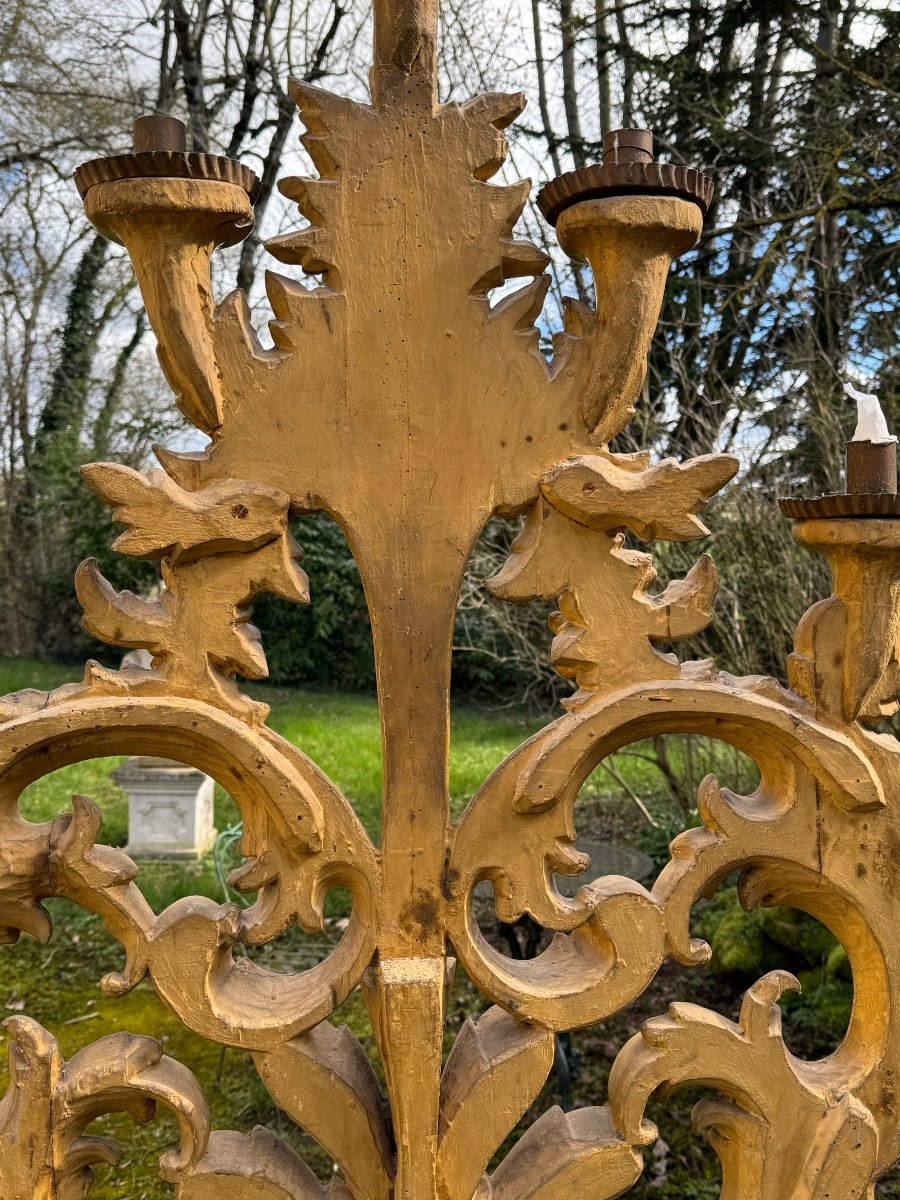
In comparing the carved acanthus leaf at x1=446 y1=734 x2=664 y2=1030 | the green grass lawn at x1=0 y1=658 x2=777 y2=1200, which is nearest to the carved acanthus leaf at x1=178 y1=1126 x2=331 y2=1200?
the carved acanthus leaf at x1=446 y1=734 x2=664 y2=1030

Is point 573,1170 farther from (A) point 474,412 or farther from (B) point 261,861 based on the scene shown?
(A) point 474,412

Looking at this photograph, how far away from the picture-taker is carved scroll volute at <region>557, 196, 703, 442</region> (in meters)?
1.03

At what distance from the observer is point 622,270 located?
3.52ft

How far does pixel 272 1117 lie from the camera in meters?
3.08

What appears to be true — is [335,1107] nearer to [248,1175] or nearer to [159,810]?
[248,1175]

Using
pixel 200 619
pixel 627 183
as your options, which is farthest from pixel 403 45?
pixel 200 619

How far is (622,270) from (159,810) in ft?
16.3

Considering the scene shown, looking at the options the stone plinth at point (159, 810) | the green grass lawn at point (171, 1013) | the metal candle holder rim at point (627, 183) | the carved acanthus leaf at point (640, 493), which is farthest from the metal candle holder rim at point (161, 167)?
the stone plinth at point (159, 810)

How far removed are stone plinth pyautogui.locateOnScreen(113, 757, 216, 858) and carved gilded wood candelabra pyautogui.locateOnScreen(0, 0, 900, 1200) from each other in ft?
14.3

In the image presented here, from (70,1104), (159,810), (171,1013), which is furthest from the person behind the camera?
(159,810)

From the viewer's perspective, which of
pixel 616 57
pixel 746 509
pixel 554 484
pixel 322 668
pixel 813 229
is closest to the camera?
pixel 554 484

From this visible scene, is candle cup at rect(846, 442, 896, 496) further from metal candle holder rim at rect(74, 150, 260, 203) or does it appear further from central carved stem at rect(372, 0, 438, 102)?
metal candle holder rim at rect(74, 150, 260, 203)

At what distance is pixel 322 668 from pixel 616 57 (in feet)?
21.4

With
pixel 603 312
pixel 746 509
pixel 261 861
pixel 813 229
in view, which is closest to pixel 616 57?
pixel 813 229
